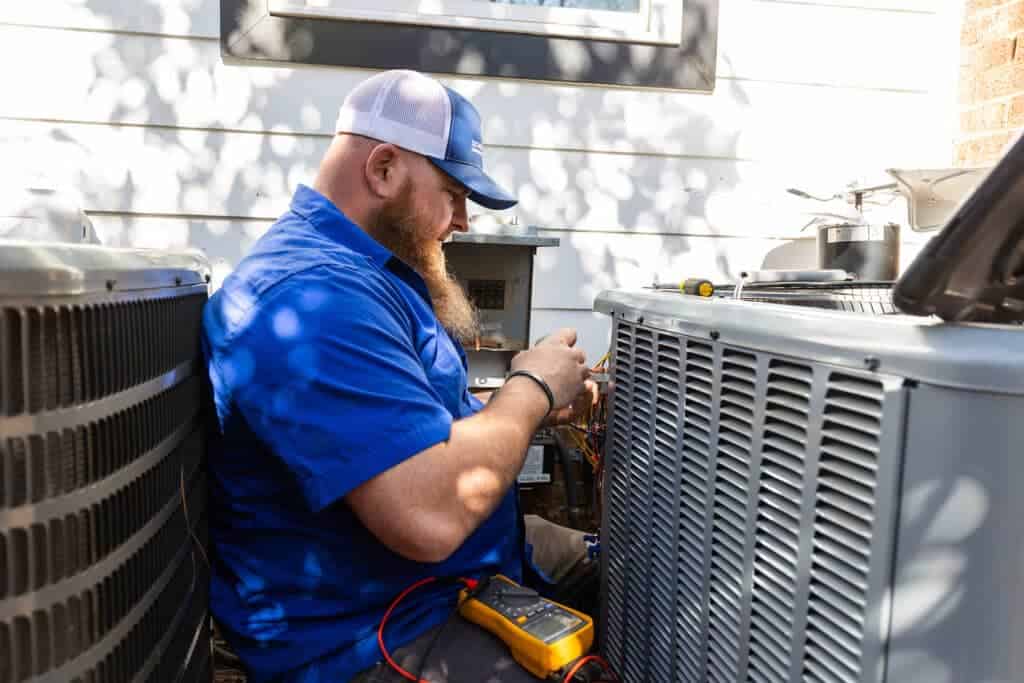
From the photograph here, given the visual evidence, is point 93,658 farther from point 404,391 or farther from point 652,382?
point 652,382

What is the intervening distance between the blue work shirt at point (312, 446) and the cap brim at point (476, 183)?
288 mm

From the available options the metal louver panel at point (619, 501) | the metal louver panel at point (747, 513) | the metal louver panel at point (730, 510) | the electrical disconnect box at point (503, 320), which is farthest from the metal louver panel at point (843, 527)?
the electrical disconnect box at point (503, 320)

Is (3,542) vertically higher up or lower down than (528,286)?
lower down

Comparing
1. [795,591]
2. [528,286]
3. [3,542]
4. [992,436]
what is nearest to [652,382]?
[795,591]

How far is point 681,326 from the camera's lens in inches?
42.2

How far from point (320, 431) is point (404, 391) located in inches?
5.6

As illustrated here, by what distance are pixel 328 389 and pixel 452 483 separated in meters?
0.24

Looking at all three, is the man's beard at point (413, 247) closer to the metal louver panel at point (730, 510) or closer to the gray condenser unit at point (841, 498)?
the gray condenser unit at point (841, 498)

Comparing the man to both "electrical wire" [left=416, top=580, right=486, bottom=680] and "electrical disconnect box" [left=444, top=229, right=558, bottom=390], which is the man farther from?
"electrical disconnect box" [left=444, top=229, right=558, bottom=390]

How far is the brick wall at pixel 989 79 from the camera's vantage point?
2.57 metres

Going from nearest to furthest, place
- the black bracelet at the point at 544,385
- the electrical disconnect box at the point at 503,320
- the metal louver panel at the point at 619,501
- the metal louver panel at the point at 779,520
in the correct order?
the metal louver panel at the point at 779,520, the metal louver panel at the point at 619,501, the black bracelet at the point at 544,385, the electrical disconnect box at the point at 503,320

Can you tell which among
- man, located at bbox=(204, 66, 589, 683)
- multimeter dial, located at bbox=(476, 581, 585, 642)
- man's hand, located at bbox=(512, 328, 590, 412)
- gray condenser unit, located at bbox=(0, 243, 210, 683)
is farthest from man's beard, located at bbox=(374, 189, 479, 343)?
multimeter dial, located at bbox=(476, 581, 585, 642)

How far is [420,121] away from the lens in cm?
155

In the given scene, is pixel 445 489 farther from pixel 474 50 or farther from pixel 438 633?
pixel 474 50
